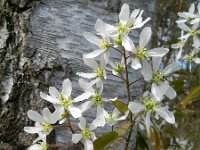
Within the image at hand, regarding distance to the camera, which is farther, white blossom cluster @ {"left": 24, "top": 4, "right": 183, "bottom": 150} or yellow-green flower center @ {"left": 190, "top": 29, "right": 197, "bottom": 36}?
yellow-green flower center @ {"left": 190, "top": 29, "right": 197, "bottom": 36}

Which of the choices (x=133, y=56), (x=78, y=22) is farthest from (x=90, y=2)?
(x=133, y=56)

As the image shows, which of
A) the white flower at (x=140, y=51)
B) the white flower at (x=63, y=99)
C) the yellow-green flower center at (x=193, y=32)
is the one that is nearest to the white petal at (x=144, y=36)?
the white flower at (x=140, y=51)

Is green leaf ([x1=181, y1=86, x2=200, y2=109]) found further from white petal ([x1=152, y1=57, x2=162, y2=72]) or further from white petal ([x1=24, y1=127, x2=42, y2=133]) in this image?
white petal ([x1=24, y1=127, x2=42, y2=133])

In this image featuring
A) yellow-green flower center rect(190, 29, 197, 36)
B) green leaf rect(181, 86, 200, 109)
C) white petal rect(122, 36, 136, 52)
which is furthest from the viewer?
yellow-green flower center rect(190, 29, 197, 36)

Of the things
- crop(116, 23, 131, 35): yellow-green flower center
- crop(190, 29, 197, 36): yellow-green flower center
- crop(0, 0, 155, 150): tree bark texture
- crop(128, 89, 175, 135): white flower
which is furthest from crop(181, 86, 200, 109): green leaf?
crop(116, 23, 131, 35): yellow-green flower center

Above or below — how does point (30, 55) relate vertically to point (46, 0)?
below

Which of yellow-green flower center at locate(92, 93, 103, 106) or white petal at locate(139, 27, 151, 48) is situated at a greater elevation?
white petal at locate(139, 27, 151, 48)

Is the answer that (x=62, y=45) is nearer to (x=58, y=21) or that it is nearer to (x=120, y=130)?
(x=58, y=21)
